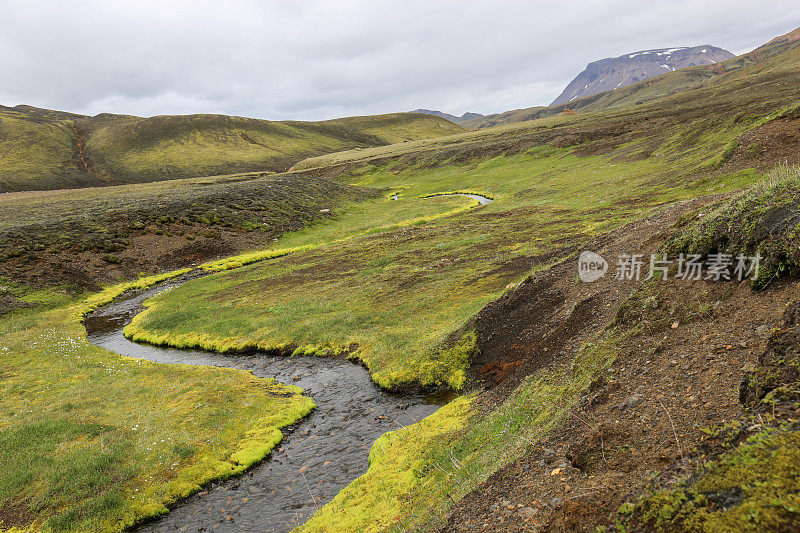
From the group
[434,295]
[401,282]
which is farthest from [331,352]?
[401,282]

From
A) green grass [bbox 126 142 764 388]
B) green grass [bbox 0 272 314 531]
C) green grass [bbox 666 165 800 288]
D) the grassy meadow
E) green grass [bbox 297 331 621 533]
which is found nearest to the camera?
green grass [bbox 666 165 800 288]

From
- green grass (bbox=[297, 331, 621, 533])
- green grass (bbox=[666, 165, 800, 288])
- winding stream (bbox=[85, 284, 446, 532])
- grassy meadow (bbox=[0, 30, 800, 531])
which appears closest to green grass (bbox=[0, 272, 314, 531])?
grassy meadow (bbox=[0, 30, 800, 531])

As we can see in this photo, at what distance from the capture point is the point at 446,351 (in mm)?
21359

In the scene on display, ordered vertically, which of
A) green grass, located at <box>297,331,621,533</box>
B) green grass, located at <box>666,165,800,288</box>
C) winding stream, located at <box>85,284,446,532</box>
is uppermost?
green grass, located at <box>666,165,800,288</box>

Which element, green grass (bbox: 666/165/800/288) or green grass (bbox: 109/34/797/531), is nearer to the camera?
green grass (bbox: 666/165/800/288)

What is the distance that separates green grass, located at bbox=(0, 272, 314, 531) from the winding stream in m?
0.83

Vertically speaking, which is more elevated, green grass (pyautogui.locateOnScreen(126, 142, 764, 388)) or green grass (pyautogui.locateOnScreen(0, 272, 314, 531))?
green grass (pyautogui.locateOnScreen(126, 142, 764, 388))

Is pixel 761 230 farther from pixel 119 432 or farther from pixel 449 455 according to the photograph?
pixel 119 432

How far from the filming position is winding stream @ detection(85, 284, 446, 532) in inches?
564

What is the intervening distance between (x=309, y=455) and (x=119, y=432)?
8935mm

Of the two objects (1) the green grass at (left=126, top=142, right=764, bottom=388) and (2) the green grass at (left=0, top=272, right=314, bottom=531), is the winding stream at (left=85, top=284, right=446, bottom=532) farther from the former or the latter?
(1) the green grass at (left=126, top=142, right=764, bottom=388)

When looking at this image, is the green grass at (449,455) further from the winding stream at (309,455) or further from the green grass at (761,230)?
the green grass at (761,230)

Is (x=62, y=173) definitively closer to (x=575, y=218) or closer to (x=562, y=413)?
(x=575, y=218)

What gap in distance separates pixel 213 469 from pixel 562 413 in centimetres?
1363
